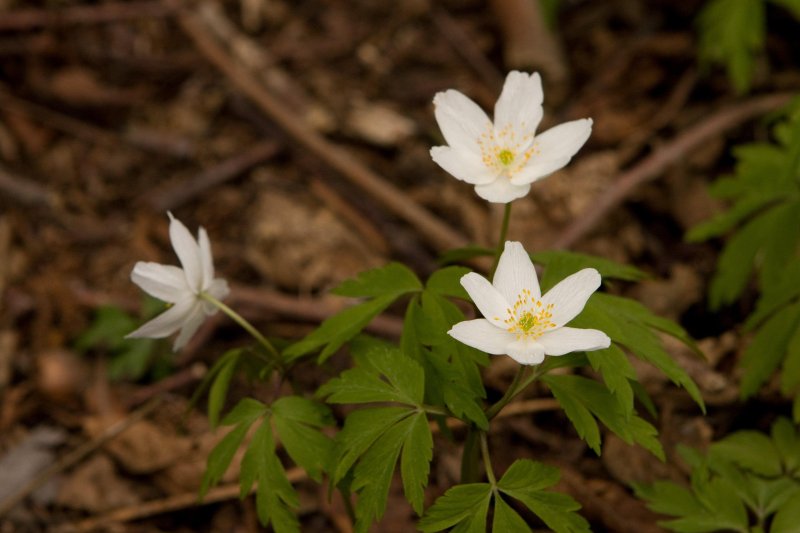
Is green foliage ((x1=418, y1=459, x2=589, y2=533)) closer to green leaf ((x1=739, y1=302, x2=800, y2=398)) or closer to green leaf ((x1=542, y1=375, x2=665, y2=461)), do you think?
green leaf ((x1=542, y1=375, x2=665, y2=461))

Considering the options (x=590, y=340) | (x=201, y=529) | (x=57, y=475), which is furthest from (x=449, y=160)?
(x=57, y=475)

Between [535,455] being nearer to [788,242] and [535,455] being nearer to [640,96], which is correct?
[788,242]

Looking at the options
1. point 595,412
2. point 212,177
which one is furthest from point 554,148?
point 212,177

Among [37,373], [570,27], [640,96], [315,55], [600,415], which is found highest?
[315,55]

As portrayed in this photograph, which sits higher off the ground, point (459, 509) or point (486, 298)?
point (486, 298)

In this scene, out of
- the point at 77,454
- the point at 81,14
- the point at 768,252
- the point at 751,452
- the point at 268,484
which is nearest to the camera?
the point at 268,484

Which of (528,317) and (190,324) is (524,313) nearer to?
(528,317)

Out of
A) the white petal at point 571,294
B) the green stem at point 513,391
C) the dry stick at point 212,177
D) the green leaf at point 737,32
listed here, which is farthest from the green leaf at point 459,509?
the dry stick at point 212,177
